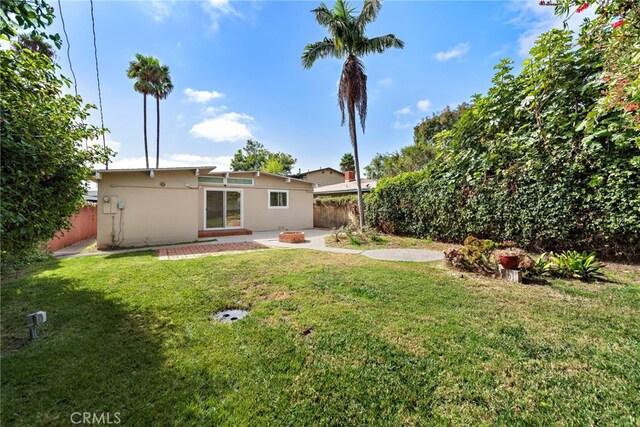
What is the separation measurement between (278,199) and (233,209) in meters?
2.80

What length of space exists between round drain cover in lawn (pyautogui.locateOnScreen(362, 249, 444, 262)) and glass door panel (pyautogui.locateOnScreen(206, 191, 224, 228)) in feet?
28.5

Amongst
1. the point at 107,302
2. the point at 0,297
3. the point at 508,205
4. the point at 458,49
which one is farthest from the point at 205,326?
the point at 458,49

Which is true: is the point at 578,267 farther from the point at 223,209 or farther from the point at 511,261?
the point at 223,209

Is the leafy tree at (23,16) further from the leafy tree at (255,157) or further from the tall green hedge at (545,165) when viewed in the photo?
the leafy tree at (255,157)

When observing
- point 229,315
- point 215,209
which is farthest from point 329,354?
point 215,209

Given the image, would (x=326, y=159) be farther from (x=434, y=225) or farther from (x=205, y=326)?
(x=205, y=326)

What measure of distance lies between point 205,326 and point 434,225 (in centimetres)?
894

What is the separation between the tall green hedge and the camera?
5566 mm

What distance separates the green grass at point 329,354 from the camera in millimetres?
1916

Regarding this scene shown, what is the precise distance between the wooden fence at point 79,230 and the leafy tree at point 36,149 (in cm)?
786

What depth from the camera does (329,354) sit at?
2.60 m

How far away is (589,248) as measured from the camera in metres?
6.14

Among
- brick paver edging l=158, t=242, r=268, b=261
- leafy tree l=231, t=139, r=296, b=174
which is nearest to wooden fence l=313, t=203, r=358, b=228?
brick paver edging l=158, t=242, r=268, b=261

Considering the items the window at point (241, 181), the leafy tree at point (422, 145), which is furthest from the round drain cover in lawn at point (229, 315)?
the leafy tree at point (422, 145)
